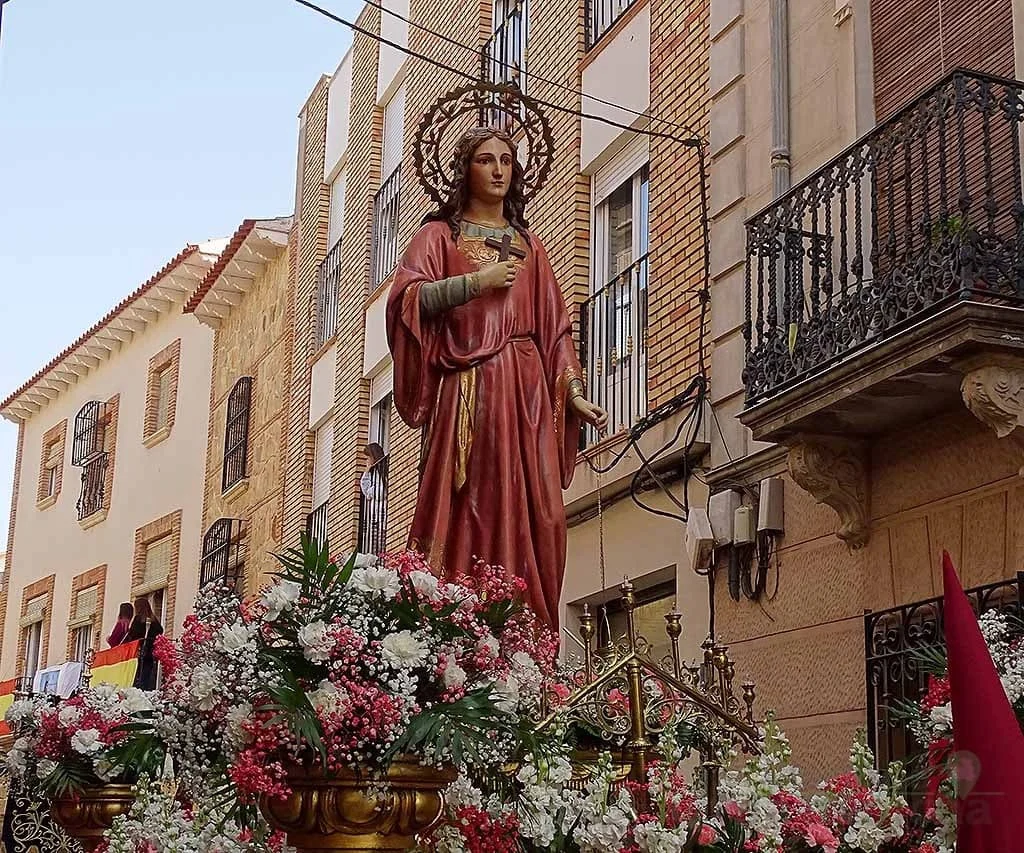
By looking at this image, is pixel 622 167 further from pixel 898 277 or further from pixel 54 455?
pixel 54 455

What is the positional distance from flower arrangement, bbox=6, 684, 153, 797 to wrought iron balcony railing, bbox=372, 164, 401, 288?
10.3m

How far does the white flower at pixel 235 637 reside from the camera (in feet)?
13.1

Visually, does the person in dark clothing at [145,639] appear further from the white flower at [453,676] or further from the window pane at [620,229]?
the white flower at [453,676]

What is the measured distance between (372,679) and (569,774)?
607mm

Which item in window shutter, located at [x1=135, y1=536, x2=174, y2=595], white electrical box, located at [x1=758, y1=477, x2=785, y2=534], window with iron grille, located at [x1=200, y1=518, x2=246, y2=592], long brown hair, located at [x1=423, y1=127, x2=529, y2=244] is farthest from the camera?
window shutter, located at [x1=135, y1=536, x2=174, y2=595]

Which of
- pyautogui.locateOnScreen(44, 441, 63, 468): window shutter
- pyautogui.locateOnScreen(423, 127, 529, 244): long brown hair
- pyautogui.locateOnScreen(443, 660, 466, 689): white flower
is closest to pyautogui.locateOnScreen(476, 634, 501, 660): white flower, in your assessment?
pyautogui.locateOnScreen(443, 660, 466, 689): white flower

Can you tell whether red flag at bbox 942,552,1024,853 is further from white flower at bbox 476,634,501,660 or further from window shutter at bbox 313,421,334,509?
window shutter at bbox 313,421,334,509

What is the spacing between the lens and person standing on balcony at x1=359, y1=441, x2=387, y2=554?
15.1 metres

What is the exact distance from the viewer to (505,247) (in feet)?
20.1

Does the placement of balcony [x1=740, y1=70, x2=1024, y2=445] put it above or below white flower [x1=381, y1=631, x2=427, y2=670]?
above

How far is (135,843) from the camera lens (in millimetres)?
4898

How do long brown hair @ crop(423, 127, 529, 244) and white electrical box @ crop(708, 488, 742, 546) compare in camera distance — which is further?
white electrical box @ crop(708, 488, 742, 546)

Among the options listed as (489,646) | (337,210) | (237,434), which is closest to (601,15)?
(337,210)

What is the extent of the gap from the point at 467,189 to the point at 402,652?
278 cm
